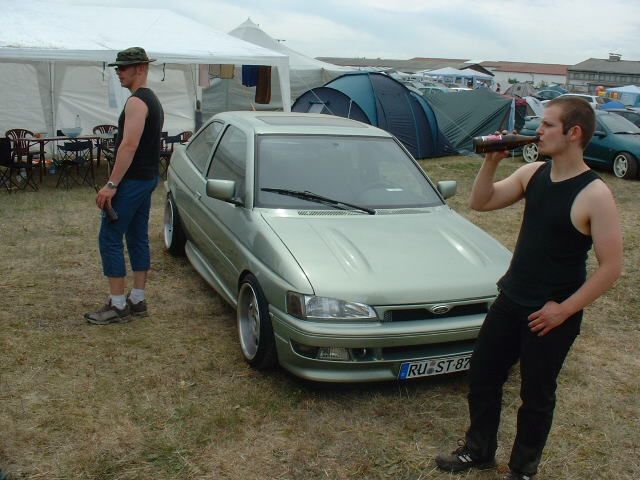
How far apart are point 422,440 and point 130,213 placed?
97.3 inches

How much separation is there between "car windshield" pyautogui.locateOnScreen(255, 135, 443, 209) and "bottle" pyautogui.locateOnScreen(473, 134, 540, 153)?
6.22ft

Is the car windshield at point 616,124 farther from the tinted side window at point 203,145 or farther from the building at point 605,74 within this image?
the building at point 605,74

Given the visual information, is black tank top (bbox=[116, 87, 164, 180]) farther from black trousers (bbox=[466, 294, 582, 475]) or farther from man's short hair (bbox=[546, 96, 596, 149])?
man's short hair (bbox=[546, 96, 596, 149])

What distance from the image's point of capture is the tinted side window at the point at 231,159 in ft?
15.3

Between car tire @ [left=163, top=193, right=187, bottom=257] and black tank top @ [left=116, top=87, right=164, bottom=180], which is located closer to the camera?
black tank top @ [left=116, top=87, right=164, bottom=180]

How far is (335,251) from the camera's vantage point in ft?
12.6

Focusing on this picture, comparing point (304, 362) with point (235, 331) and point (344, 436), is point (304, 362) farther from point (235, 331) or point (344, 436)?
point (235, 331)

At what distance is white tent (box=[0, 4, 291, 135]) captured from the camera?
999 cm

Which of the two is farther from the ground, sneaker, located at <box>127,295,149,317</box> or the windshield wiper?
the windshield wiper

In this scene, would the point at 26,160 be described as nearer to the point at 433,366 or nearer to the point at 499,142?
the point at 433,366

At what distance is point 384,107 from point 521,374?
12.0 metres

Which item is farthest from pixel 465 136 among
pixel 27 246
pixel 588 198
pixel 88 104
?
pixel 588 198

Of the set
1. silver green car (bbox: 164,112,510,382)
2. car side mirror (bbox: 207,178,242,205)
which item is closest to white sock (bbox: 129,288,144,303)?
silver green car (bbox: 164,112,510,382)

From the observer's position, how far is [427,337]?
11.7 feet
